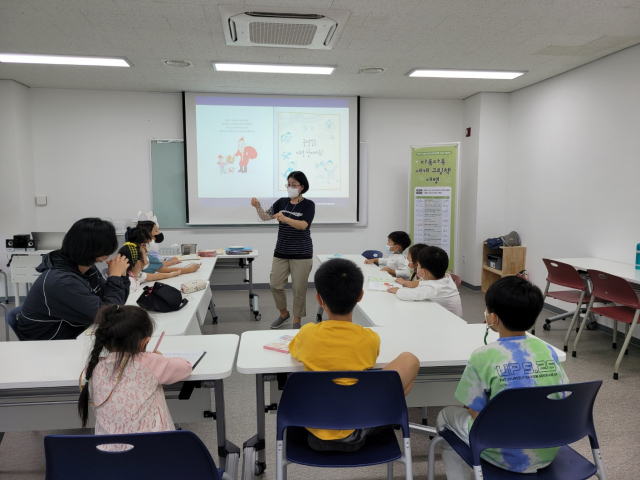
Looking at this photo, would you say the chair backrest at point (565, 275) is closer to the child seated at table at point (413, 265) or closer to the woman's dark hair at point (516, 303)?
the child seated at table at point (413, 265)

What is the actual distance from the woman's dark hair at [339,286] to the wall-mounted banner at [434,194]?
4609mm

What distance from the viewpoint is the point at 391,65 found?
185 inches

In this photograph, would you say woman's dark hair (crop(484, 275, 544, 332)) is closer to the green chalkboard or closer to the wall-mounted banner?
the wall-mounted banner

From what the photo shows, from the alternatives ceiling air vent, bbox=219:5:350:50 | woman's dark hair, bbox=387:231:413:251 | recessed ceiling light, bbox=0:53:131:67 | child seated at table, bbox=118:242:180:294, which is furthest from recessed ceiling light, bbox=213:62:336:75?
child seated at table, bbox=118:242:180:294

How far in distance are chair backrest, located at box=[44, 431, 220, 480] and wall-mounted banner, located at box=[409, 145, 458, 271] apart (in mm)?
5389

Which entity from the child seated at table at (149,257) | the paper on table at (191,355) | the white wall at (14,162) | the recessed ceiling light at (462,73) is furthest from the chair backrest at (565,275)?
the white wall at (14,162)

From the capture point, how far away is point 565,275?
13.4 feet

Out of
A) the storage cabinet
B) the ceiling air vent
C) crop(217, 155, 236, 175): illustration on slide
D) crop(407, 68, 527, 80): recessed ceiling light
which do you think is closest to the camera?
the ceiling air vent

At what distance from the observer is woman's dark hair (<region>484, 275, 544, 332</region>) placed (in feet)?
4.99

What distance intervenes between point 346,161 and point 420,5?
129 inches

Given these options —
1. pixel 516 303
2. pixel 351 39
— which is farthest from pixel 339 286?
pixel 351 39

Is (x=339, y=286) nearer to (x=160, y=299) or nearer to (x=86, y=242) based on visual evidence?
(x=86, y=242)

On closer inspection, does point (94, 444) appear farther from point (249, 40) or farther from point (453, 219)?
point (453, 219)

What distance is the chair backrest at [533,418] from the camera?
1360mm
